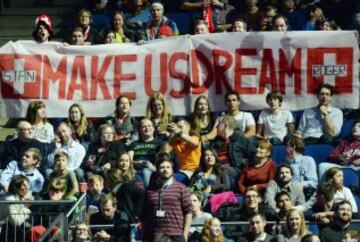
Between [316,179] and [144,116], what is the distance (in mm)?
2989

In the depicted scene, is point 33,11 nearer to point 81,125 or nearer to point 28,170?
point 81,125

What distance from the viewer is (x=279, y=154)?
68.9ft

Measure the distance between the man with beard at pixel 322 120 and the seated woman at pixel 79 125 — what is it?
266cm

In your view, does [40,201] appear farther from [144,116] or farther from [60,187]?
[144,116]

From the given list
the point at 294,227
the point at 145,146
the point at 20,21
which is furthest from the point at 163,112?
the point at 20,21

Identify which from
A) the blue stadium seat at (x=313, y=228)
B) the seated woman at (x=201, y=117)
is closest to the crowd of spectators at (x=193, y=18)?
the seated woman at (x=201, y=117)

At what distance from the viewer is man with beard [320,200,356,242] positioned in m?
18.9

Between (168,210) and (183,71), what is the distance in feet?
14.2

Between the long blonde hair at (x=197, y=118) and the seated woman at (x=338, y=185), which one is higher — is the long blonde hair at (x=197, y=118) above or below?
above

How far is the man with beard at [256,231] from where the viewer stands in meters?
18.8

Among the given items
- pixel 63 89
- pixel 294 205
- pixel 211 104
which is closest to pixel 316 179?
pixel 294 205

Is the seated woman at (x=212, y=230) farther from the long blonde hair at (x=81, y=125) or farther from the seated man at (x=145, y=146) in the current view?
the long blonde hair at (x=81, y=125)

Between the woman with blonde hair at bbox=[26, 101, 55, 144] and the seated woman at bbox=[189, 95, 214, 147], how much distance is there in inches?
72.7

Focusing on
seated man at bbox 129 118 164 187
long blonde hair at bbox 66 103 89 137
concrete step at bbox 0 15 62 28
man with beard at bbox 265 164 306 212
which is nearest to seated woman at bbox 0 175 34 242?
seated man at bbox 129 118 164 187
